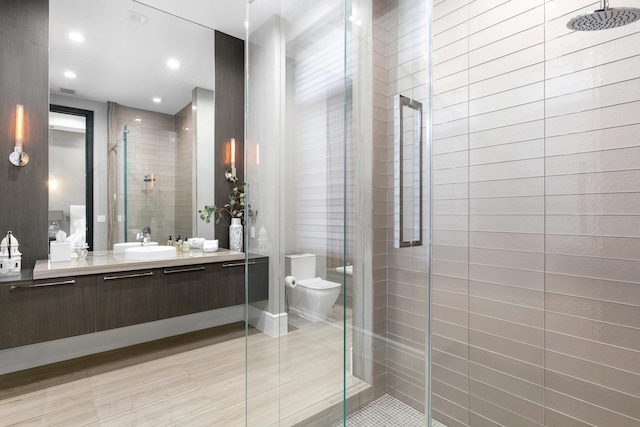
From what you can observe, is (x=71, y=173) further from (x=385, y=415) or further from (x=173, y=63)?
(x=385, y=415)

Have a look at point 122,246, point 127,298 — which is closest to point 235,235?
Result: point 122,246

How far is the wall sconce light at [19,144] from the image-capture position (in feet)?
7.99

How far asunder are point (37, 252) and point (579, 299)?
3.45m

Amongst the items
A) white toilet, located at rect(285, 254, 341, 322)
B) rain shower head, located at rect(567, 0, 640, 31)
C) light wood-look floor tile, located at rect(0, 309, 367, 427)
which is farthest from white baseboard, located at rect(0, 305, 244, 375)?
rain shower head, located at rect(567, 0, 640, 31)

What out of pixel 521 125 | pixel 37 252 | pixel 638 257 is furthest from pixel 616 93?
pixel 37 252

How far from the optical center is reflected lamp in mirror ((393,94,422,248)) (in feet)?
4.66

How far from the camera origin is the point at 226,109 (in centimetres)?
353

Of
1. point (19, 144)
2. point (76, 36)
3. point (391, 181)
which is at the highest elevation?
point (76, 36)

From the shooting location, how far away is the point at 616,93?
130cm

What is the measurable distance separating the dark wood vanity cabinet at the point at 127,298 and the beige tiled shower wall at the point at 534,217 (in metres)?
2.06

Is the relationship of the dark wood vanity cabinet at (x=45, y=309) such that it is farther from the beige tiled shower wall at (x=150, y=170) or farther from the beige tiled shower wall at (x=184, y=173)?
the beige tiled shower wall at (x=184, y=173)

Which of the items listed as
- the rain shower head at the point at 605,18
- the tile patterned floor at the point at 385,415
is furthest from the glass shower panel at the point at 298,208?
the rain shower head at the point at 605,18

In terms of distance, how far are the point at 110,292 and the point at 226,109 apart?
6.86 feet

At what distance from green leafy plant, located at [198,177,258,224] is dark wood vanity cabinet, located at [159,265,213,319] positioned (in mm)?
707
